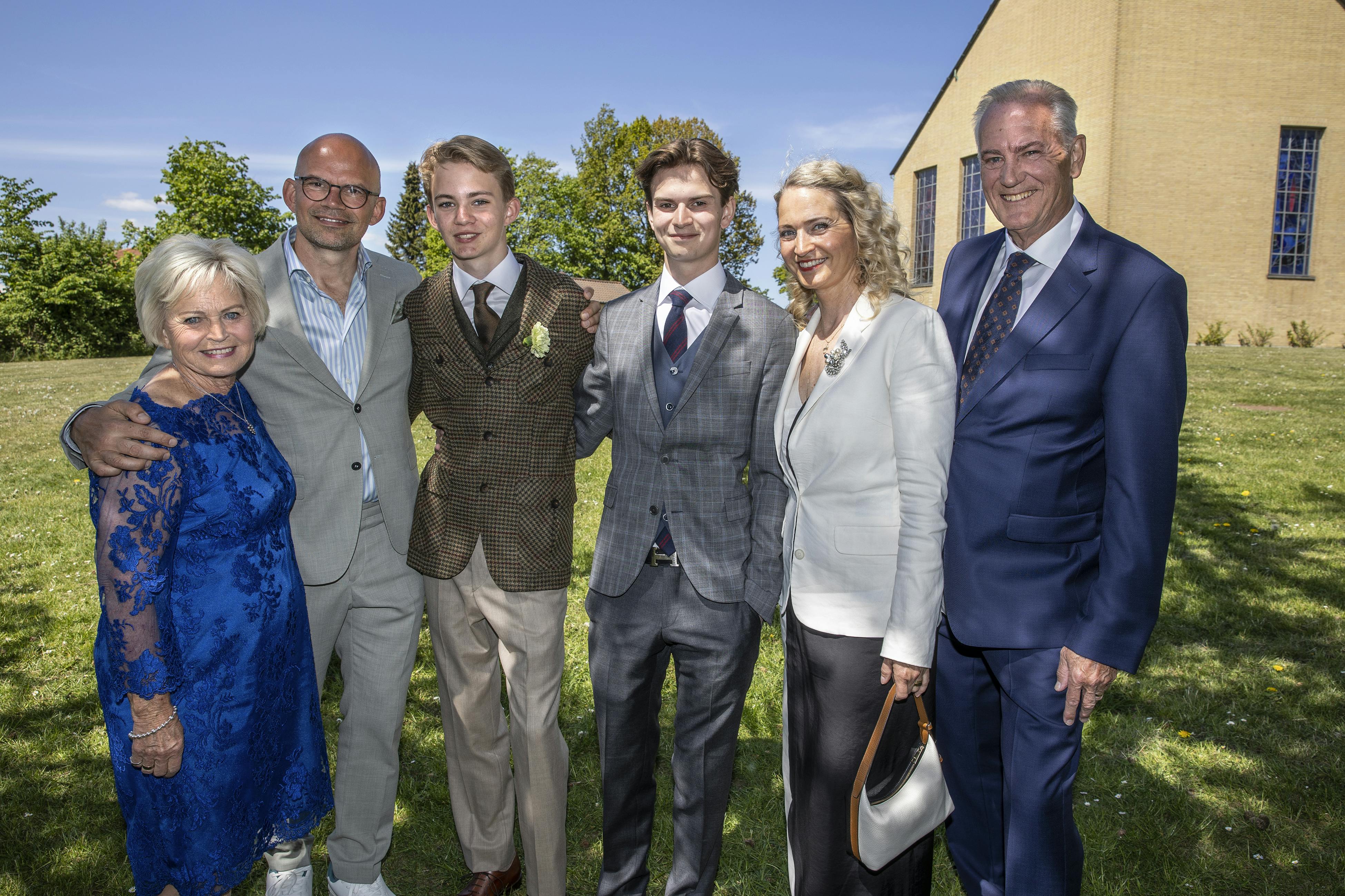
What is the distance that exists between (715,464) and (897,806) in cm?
135

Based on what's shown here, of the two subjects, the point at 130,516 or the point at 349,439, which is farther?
the point at 349,439

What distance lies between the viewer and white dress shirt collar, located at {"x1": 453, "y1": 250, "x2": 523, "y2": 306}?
3.53 meters

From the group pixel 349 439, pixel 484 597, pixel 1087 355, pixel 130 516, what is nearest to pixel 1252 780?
pixel 1087 355

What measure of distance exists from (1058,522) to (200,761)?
3082 millimetres

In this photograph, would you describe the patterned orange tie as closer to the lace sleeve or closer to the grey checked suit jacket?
the grey checked suit jacket

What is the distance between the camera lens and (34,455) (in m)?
13.9

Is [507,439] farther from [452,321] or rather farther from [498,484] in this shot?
[452,321]

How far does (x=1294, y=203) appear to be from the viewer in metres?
32.9

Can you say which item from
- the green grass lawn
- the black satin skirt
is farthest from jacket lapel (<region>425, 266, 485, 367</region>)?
the green grass lawn

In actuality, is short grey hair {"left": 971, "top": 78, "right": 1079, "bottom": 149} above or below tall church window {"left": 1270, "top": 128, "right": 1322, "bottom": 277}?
below

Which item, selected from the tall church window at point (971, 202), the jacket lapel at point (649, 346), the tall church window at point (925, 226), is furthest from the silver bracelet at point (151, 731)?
the tall church window at point (925, 226)

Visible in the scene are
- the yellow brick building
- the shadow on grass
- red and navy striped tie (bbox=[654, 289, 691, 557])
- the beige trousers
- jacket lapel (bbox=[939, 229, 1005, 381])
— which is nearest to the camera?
jacket lapel (bbox=[939, 229, 1005, 381])

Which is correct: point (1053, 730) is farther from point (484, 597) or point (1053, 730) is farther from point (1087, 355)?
point (484, 597)

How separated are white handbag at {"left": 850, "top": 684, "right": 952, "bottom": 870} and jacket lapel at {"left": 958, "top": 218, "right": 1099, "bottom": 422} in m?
1.09
